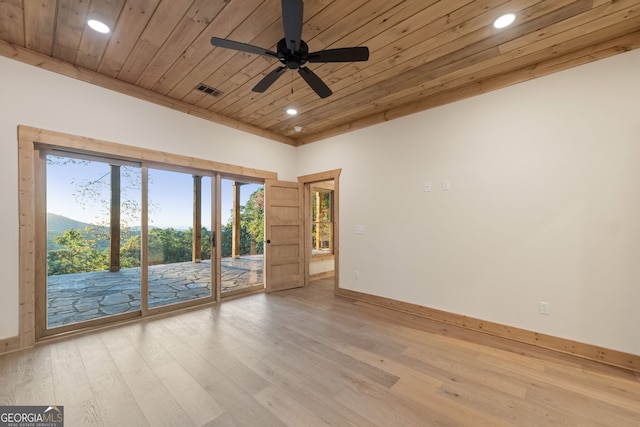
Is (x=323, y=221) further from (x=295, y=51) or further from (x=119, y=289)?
(x=295, y=51)

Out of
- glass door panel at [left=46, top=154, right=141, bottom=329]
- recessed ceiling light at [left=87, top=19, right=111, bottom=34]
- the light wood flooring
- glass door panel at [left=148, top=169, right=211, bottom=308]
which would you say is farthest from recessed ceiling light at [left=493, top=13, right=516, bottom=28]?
glass door panel at [left=46, top=154, right=141, bottom=329]

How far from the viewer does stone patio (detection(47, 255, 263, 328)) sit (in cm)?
306

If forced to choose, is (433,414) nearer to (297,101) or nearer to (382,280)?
(382,280)

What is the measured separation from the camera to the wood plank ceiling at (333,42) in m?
2.09

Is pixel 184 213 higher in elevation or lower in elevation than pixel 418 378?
higher

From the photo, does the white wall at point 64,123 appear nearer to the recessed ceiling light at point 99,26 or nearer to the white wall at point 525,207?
the recessed ceiling light at point 99,26

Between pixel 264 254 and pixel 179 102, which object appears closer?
pixel 179 102

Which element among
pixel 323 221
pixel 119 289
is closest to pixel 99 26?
pixel 119 289

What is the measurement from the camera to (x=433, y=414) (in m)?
1.76

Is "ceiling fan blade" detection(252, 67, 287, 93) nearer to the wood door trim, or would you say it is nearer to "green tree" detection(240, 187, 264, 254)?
the wood door trim

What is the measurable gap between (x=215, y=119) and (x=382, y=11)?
3065mm

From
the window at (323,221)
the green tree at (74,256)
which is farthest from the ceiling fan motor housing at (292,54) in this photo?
the window at (323,221)

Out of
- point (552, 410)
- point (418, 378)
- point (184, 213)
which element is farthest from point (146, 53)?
point (552, 410)

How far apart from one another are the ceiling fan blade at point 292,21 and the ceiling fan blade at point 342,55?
0.18 metres
